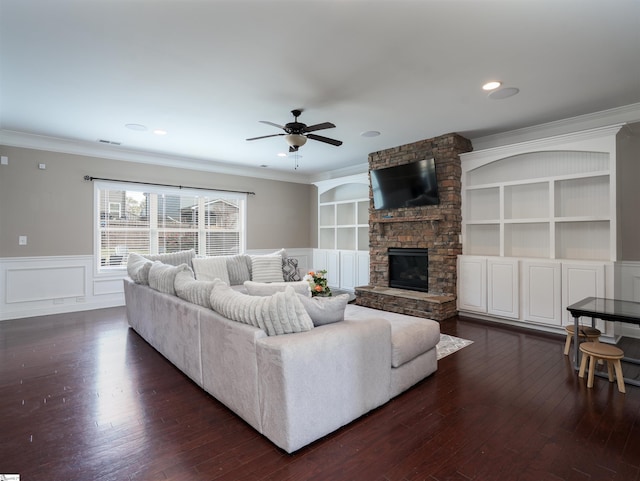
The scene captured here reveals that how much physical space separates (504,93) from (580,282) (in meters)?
2.47

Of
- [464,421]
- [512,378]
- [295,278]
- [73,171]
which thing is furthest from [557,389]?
[73,171]

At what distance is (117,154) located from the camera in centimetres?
579

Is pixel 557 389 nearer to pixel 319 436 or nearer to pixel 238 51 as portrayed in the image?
pixel 319 436

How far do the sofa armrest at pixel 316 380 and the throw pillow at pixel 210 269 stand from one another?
3.24 metres

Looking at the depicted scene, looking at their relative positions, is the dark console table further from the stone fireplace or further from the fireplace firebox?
the fireplace firebox

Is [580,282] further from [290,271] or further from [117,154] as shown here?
[117,154]

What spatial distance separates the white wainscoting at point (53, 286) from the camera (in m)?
4.92

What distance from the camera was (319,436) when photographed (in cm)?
197

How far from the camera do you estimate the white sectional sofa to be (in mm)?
1854

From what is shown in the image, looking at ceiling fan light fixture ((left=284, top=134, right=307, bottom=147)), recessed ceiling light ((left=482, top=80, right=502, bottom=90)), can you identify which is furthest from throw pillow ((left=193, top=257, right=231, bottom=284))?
recessed ceiling light ((left=482, top=80, right=502, bottom=90))

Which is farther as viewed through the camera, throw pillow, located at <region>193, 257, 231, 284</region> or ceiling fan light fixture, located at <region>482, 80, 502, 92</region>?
throw pillow, located at <region>193, 257, 231, 284</region>

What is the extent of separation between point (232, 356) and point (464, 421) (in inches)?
66.0

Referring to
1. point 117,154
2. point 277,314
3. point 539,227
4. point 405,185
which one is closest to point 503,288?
point 539,227

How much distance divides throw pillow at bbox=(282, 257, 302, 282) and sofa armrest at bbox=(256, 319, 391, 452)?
3385 millimetres
